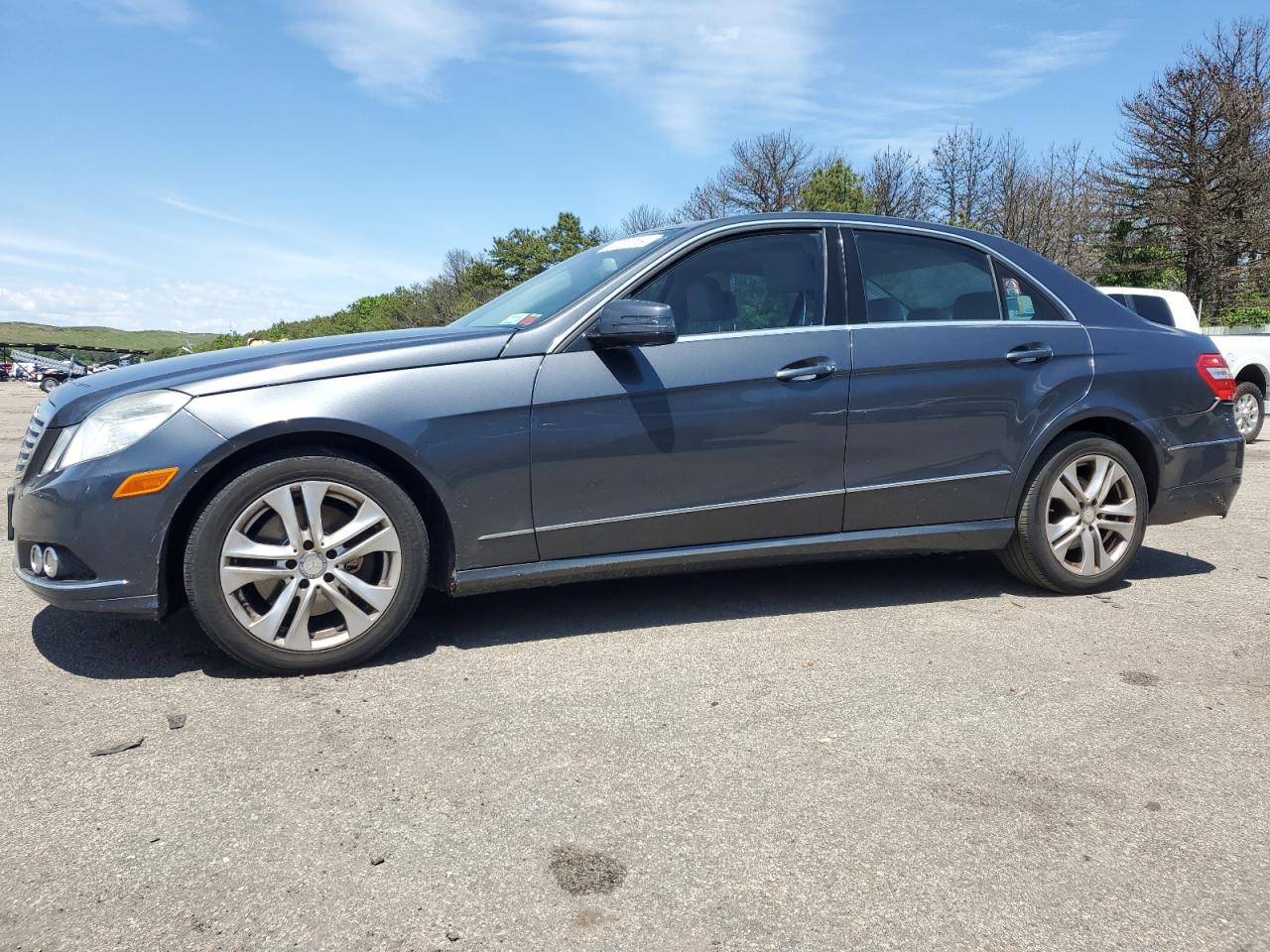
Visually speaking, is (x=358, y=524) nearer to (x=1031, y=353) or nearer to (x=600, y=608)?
(x=600, y=608)

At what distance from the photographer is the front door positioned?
3.66 m

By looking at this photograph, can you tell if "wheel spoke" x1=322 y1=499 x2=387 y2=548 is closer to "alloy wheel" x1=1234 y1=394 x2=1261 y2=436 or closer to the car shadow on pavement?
the car shadow on pavement

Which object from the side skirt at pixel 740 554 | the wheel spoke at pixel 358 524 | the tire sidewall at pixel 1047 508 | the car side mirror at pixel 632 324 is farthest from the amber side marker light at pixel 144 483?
the tire sidewall at pixel 1047 508

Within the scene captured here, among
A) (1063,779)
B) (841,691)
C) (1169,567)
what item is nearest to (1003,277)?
(1169,567)

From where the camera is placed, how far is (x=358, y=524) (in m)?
3.41

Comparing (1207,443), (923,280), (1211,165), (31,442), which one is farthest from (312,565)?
(1211,165)

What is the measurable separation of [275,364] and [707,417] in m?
1.57

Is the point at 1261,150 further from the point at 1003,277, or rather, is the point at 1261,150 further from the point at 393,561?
the point at 393,561

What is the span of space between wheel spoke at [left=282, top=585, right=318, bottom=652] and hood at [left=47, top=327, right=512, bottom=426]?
72 cm

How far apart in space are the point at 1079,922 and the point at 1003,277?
3216mm

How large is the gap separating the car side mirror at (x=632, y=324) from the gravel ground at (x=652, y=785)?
3.77 feet

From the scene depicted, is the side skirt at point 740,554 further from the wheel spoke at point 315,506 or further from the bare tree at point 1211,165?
the bare tree at point 1211,165

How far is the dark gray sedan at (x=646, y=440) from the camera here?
3.29m

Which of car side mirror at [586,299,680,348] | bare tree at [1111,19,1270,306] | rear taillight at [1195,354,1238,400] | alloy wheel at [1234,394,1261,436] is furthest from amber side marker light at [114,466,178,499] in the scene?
bare tree at [1111,19,1270,306]
